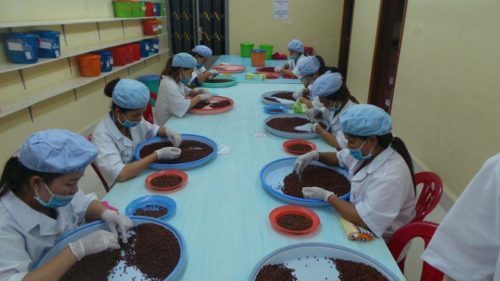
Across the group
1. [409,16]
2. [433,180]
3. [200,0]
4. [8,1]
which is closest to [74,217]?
[433,180]

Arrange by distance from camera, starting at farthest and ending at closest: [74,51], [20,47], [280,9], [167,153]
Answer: [280,9], [74,51], [20,47], [167,153]

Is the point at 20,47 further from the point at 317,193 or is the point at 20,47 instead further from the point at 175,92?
the point at 317,193

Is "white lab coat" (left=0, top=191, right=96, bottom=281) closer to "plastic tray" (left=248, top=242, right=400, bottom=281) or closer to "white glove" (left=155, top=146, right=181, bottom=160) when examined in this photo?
"white glove" (left=155, top=146, right=181, bottom=160)

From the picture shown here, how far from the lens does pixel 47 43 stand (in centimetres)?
315

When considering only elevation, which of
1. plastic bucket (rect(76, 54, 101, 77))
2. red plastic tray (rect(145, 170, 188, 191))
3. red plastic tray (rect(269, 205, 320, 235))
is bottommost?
red plastic tray (rect(269, 205, 320, 235))

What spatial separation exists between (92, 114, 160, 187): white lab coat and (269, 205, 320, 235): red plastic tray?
31.9 inches

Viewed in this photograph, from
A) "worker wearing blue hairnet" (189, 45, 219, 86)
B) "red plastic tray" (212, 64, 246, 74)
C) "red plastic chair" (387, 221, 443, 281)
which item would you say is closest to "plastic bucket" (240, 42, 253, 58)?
"red plastic tray" (212, 64, 246, 74)

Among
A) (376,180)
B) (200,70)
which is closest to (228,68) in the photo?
(200,70)

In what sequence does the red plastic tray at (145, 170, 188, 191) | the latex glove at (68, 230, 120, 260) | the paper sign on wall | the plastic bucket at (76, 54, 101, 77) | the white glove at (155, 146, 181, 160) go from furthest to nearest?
the paper sign on wall
the plastic bucket at (76, 54, 101, 77)
the white glove at (155, 146, 181, 160)
the red plastic tray at (145, 170, 188, 191)
the latex glove at (68, 230, 120, 260)

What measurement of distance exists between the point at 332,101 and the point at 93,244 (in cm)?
167

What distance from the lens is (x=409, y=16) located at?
3293 millimetres

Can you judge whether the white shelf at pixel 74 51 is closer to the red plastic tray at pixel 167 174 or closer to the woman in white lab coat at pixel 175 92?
the woman in white lab coat at pixel 175 92

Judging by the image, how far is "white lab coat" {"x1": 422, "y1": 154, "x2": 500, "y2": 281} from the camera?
27.6 inches

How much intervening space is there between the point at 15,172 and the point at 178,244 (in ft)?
1.92
